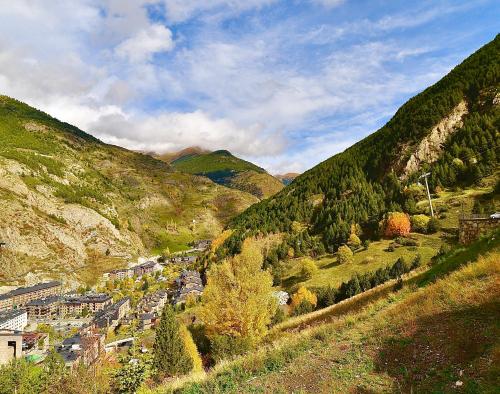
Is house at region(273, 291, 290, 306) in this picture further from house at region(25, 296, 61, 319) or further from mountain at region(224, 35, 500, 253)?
house at region(25, 296, 61, 319)

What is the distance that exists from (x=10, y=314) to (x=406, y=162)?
5722 inches

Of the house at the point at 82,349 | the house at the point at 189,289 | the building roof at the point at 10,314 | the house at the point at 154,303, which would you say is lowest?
the house at the point at 82,349

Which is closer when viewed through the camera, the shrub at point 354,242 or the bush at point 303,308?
the bush at point 303,308

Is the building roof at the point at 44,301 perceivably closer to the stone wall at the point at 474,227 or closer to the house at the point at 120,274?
the house at the point at 120,274

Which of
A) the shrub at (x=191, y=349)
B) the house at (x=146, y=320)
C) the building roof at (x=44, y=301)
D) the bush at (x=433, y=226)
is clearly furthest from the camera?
A: the building roof at (x=44, y=301)

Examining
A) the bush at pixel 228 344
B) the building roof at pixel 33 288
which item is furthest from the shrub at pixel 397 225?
the building roof at pixel 33 288

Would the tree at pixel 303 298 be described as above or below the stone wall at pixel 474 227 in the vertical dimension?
below

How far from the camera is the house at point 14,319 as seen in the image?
117531mm

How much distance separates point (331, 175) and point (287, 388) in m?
141

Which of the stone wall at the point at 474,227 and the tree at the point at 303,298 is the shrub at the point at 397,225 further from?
the stone wall at the point at 474,227

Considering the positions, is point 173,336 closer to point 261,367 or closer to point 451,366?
point 261,367

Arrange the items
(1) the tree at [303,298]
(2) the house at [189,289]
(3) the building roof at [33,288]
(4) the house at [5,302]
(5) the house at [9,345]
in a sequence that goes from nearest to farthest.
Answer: (1) the tree at [303,298]
(5) the house at [9,345]
(2) the house at [189,289]
(4) the house at [5,302]
(3) the building roof at [33,288]

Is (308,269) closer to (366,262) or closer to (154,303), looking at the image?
(366,262)

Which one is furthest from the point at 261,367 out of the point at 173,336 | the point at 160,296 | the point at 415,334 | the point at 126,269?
the point at 126,269
